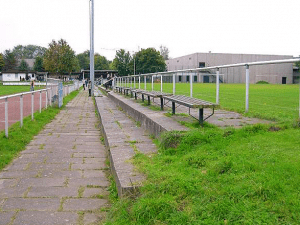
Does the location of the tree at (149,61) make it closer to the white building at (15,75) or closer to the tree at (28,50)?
the white building at (15,75)

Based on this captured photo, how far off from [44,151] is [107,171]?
6.34 feet

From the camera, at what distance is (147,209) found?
317cm

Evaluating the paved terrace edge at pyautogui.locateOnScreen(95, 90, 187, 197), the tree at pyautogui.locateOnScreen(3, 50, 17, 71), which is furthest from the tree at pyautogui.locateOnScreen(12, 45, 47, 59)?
the paved terrace edge at pyautogui.locateOnScreen(95, 90, 187, 197)

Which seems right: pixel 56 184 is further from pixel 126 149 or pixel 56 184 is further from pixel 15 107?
pixel 15 107

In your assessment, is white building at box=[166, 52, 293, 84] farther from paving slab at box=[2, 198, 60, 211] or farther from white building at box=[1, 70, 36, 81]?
white building at box=[1, 70, 36, 81]

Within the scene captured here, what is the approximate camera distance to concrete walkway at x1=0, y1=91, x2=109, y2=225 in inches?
148

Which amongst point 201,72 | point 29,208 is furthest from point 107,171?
point 201,72

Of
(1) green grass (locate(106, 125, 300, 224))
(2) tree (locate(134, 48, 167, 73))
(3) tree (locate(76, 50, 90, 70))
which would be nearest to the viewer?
(1) green grass (locate(106, 125, 300, 224))

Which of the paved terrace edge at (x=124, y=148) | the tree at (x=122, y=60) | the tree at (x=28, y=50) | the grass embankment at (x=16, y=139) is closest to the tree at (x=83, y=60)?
the tree at (x=28, y=50)

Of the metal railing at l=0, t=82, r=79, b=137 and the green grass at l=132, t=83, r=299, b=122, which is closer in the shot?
the green grass at l=132, t=83, r=299, b=122

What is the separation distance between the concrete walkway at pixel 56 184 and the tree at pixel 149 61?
77.1 metres

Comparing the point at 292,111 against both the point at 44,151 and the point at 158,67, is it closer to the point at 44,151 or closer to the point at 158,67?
the point at 44,151

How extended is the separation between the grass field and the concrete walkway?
14.1 inches

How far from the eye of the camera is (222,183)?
3.36 meters
